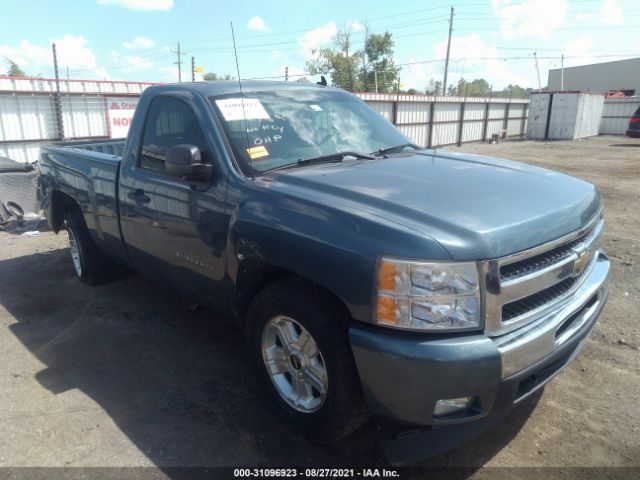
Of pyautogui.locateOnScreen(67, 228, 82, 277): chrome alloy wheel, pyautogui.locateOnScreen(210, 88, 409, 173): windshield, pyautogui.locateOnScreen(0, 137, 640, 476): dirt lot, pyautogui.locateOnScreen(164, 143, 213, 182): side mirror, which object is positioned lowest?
pyautogui.locateOnScreen(0, 137, 640, 476): dirt lot

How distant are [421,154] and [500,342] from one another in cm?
181

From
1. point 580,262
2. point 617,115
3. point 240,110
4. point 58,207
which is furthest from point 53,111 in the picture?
point 617,115

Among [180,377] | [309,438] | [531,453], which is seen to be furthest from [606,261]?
[180,377]

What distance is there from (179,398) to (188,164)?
59.5 inches

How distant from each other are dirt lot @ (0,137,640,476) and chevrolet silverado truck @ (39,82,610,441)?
0.37 metres

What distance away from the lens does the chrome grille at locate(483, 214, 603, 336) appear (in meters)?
2.11

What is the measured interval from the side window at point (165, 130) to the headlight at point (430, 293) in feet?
5.68

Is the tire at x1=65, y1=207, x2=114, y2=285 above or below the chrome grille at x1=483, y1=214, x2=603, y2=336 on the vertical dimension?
below

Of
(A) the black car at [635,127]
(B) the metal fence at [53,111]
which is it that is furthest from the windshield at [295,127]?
(A) the black car at [635,127]

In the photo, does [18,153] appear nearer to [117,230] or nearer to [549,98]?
[117,230]

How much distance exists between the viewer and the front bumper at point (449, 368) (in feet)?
6.67

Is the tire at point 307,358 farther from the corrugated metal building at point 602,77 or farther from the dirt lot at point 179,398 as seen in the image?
the corrugated metal building at point 602,77

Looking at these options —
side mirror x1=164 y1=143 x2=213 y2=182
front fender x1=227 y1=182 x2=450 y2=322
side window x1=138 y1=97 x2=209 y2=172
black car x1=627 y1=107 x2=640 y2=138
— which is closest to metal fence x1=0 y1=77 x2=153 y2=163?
side window x1=138 y1=97 x2=209 y2=172

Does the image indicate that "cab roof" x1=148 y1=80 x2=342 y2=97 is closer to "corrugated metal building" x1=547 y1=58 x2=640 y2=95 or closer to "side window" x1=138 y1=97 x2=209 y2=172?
"side window" x1=138 y1=97 x2=209 y2=172
